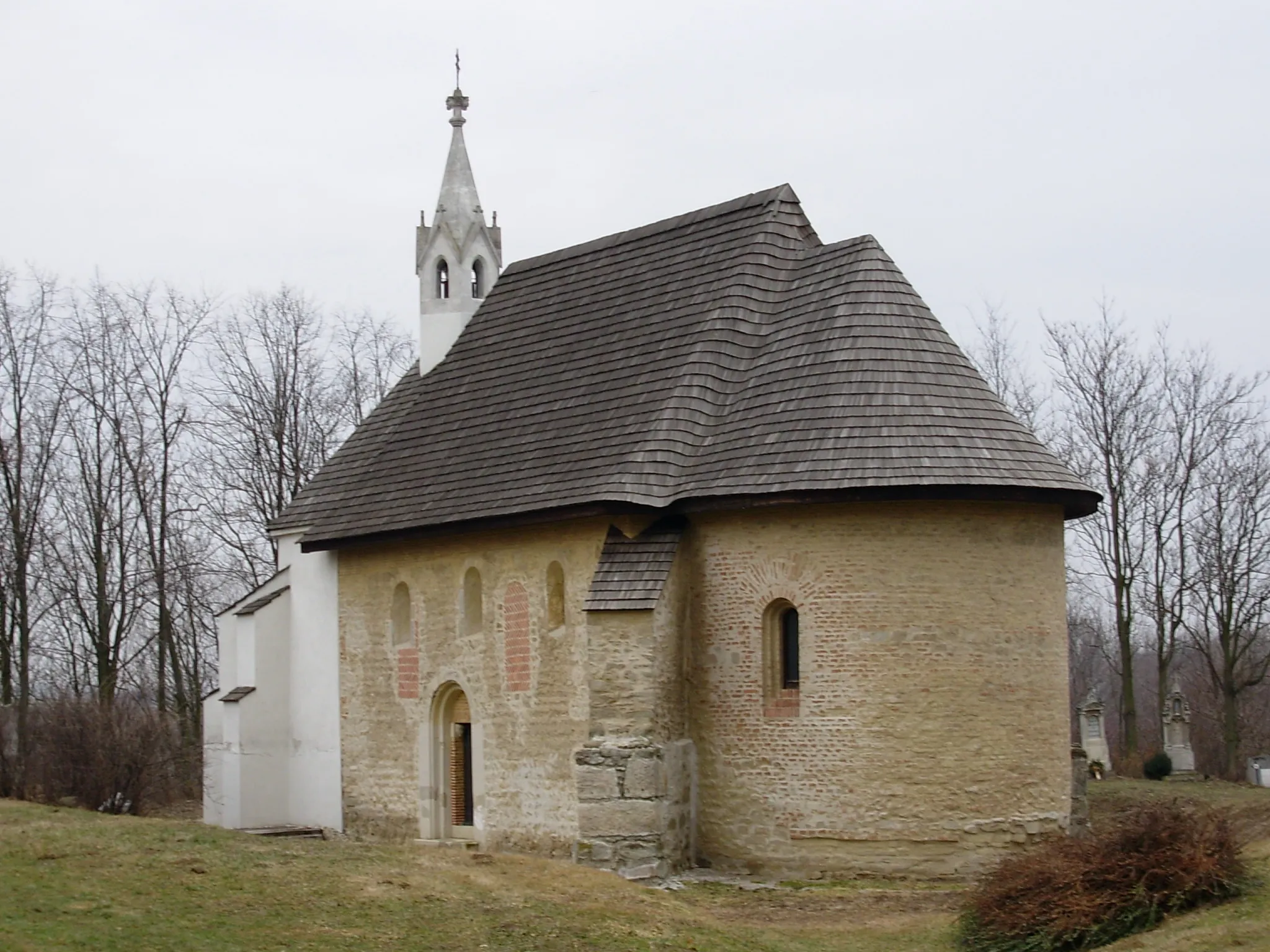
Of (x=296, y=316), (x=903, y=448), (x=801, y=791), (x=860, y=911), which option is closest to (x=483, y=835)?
(x=801, y=791)

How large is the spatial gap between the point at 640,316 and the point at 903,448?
225 inches

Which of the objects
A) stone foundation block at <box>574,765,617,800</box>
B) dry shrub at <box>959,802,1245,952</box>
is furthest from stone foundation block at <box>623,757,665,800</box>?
dry shrub at <box>959,802,1245,952</box>

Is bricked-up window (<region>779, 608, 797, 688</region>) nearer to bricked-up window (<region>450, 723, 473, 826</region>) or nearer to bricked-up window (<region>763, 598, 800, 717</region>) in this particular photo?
bricked-up window (<region>763, 598, 800, 717</region>)

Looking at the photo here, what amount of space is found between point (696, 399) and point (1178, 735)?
1992cm

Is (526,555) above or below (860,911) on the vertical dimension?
above

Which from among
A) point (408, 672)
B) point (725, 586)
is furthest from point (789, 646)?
point (408, 672)

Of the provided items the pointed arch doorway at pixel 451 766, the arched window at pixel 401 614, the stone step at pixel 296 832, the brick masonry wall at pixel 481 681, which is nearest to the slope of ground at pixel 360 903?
the brick masonry wall at pixel 481 681

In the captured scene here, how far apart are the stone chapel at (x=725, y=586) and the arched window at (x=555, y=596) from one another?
0.04 m

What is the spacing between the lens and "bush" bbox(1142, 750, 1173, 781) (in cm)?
3506

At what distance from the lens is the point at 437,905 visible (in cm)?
1572

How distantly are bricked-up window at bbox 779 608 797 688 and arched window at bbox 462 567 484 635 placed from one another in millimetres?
5071

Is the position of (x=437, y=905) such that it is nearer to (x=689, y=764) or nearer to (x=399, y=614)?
(x=689, y=764)

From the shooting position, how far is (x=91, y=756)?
24.9 meters

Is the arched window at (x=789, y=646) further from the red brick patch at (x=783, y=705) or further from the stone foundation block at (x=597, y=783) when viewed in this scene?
the stone foundation block at (x=597, y=783)
